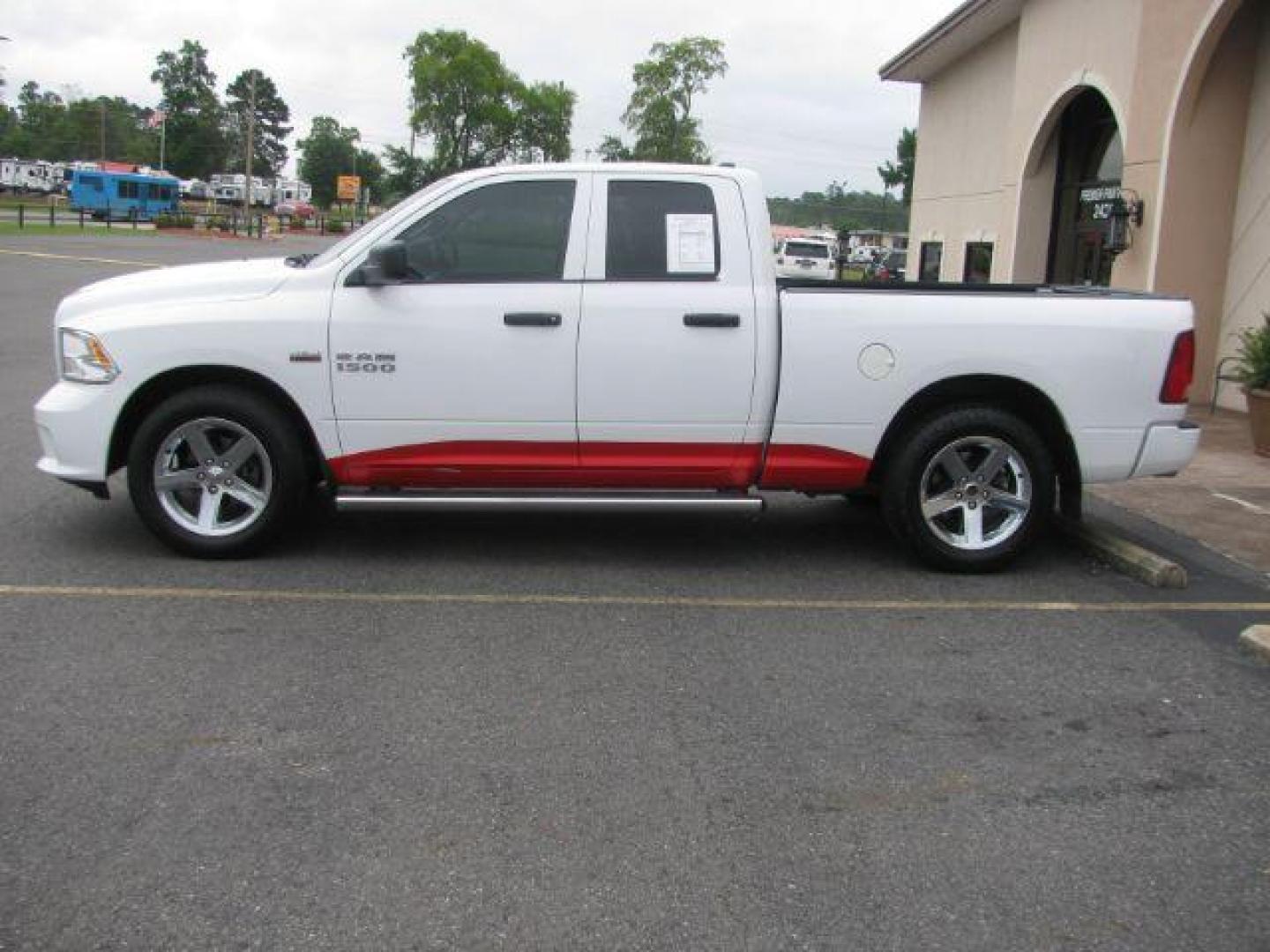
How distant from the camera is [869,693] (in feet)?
16.4

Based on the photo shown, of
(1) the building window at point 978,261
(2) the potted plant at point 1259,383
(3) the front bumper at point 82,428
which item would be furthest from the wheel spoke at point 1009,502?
(1) the building window at point 978,261

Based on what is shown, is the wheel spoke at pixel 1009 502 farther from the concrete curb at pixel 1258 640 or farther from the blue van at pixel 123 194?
the blue van at pixel 123 194

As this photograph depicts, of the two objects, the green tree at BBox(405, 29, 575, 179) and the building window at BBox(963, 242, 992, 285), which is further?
the green tree at BBox(405, 29, 575, 179)

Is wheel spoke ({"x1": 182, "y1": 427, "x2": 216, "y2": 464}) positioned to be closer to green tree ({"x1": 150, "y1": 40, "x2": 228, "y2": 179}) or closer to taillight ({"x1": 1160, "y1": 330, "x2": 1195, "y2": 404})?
taillight ({"x1": 1160, "y1": 330, "x2": 1195, "y2": 404})

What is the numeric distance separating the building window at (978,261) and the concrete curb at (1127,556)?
1362 cm

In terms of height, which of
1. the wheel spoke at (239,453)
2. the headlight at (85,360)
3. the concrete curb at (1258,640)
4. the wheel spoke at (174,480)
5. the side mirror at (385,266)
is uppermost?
the side mirror at (385,266)

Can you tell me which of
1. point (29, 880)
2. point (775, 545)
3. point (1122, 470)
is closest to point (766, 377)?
point (775, 545)

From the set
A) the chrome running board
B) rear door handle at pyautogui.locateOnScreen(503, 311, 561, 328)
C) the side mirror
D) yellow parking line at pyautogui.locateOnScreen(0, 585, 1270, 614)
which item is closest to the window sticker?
rear door handle at pyautogui.locateOnScreen(503, 311, 561, 328)

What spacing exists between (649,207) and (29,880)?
4399 millimetres

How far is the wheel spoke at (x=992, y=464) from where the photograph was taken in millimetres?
6672

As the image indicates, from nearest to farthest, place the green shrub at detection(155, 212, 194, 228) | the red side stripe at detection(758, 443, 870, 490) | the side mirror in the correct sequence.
→ the side mirror < the red side stripe at detection(758, 443, 870, 490) < the green shrub at detection(155, 212, 194, 228)

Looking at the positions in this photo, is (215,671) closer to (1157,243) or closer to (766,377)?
(766,377)

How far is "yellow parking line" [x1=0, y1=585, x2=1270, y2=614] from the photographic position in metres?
5.97

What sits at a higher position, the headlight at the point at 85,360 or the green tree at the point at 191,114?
the green tree at the point at 191,114
